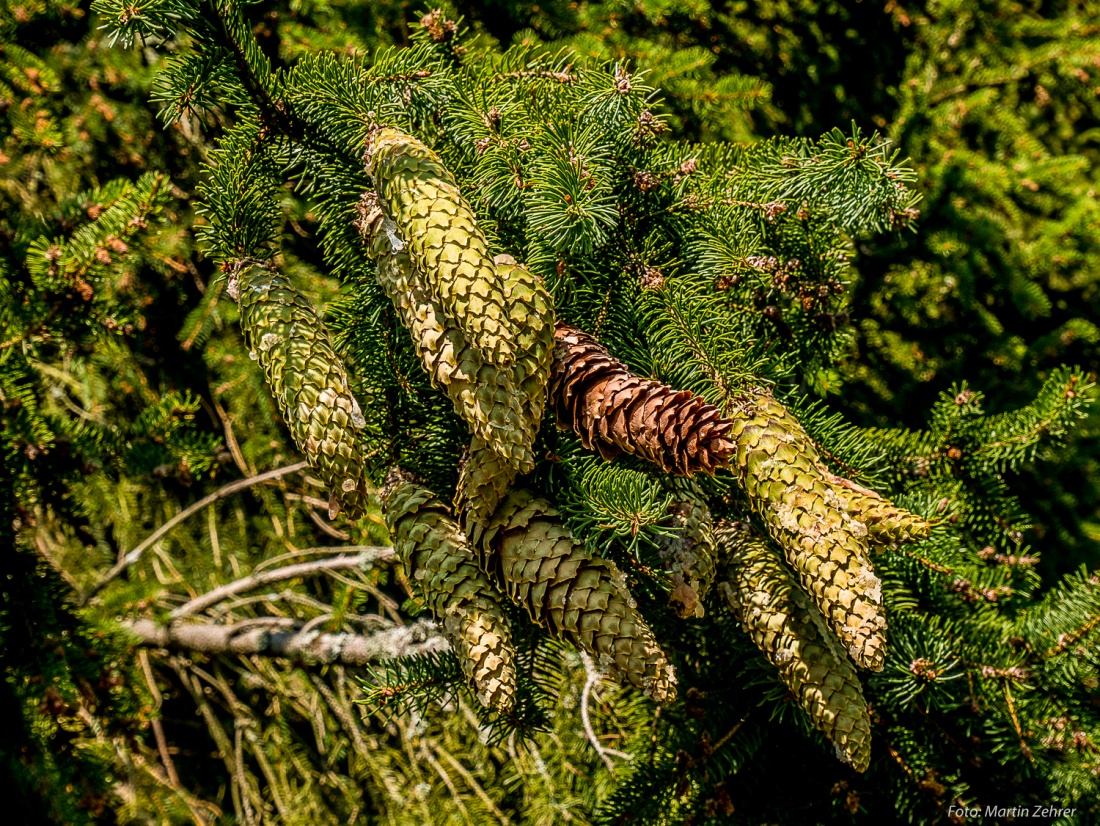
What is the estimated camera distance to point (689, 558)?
2.74ft

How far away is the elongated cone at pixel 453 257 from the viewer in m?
0.69

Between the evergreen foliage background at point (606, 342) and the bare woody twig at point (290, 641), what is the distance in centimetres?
4

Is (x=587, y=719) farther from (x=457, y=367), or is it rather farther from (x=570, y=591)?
(x=457, y=367)

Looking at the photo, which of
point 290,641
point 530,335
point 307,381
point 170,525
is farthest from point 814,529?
point 170,525

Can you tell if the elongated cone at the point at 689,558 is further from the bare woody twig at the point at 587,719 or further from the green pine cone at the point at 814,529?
the bare woody twig at the point at 587,719

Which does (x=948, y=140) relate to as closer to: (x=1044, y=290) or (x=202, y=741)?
(x=1044, y=290)

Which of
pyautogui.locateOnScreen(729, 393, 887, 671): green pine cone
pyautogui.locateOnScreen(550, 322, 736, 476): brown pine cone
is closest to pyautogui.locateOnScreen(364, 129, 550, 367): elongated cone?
pyautogui.locateOnScreen(550, 322, 736, 476): brown pine cone

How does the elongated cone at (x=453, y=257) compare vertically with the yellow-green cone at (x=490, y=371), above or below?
above

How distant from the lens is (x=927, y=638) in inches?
44.4

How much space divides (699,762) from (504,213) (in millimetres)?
828

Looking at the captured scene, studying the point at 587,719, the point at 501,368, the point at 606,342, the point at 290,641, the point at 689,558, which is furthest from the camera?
the point at 290,641

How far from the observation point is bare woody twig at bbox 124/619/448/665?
1.77 meters

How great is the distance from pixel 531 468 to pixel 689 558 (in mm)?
222

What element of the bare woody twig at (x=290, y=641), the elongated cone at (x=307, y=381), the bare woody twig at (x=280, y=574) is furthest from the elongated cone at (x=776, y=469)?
the bare woody twig at (x=280, y=574)
